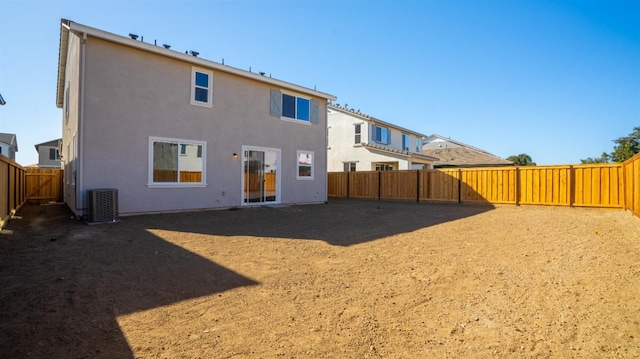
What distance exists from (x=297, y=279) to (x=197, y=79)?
9688 millimetres

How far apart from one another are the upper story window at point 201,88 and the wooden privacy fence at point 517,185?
34.2 feet

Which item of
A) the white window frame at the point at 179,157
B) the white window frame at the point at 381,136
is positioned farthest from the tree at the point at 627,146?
the white window frame at the point at 179,157

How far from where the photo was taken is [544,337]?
301 centimetres

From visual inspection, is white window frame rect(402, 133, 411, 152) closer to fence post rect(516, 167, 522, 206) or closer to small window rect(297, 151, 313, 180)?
fence post rect(516, 167, 522, 206)

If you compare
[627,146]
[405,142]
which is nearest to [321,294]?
[405,142]

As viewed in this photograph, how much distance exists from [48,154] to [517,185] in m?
49.2

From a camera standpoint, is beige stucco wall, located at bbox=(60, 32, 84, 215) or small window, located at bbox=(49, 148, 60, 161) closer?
beige stucco wall, located at bbox=(60, 32, 84, 215)

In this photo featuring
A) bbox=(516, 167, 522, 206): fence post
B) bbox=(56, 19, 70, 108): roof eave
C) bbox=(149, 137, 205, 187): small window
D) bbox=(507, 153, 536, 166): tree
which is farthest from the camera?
bbox=(507, 153, 536, 166): tree

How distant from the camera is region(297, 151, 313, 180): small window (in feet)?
49.1

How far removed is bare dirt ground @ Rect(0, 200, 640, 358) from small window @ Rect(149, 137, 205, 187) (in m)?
3.38

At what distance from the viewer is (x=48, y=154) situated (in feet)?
129

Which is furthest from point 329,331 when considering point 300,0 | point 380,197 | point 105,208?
point 380,197

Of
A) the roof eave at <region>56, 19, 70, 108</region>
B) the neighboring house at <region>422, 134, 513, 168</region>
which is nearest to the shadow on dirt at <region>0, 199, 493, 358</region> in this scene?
the roof eave at <region>56, 19, 70, 108</region>

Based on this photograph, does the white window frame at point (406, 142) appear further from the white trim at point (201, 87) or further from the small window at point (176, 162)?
the small window at point (176, 162)
